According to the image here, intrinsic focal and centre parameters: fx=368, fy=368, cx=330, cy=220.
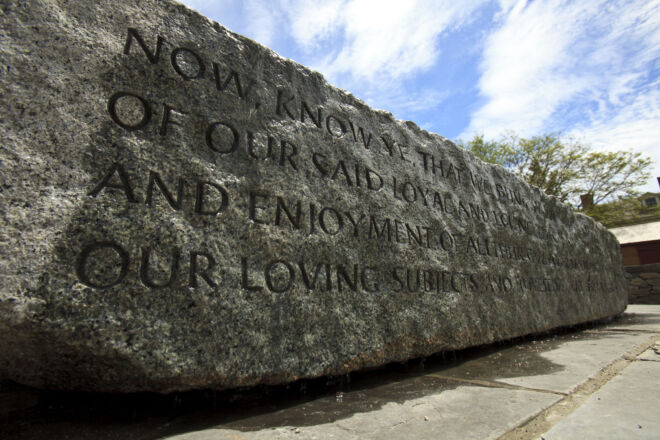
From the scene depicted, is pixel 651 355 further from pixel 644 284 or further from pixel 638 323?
pixel 644 284

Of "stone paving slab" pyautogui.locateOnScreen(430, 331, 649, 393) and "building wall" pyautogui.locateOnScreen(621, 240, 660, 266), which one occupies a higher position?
"building wall" pyautogui.locateOnScreen(621, 240, 660, 266)

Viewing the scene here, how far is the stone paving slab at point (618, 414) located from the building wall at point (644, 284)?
411 inches

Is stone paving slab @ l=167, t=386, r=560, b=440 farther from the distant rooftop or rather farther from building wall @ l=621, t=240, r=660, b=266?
building wall @ l=621, t=240, r=660, b=266

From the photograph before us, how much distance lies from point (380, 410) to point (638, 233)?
18162 millimetres

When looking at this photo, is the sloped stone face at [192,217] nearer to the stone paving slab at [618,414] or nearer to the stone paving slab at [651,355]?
the stone paving slab at [618,414]

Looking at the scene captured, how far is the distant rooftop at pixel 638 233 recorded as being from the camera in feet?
47.0

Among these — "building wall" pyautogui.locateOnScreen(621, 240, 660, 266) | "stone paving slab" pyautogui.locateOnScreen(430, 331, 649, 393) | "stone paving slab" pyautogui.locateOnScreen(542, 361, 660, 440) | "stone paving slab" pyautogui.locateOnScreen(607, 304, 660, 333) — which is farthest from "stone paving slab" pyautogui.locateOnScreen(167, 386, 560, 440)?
"building wall" pyautogui.locateOnScreen(621, 240, 660, 266)

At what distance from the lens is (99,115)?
4.70 ft

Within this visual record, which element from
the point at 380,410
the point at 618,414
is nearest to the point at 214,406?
the point at 380,410

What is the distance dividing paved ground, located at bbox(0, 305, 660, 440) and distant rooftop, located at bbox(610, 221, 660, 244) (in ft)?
52.1

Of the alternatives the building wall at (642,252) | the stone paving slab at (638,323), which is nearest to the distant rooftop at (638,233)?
the building wall at (642,252)

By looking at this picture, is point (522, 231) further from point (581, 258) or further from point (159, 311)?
point (159, 311)

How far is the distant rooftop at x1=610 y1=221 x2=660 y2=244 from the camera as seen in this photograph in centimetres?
1433

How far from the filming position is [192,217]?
1.56 metres
